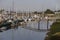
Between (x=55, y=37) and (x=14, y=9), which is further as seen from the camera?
(x=14, y=9)

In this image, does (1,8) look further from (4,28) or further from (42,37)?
(42,37)

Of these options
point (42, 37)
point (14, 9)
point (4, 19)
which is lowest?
point (42, 37)

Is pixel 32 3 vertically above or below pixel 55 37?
above

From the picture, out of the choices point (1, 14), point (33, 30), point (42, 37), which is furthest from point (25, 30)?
point (1, 14)

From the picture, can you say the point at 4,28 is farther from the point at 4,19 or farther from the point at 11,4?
the point at 11,4

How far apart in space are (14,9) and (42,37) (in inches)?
19.9

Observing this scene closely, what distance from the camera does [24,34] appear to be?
2.05m

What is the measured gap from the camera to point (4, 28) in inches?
82.0

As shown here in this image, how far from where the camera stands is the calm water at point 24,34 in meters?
2.03

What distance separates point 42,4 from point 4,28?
57 cm

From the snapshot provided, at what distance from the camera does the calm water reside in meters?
2.03

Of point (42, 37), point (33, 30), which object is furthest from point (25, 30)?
point (42, 37)

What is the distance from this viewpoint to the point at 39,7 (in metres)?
2.06

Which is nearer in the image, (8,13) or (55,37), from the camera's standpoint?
(55,37)
